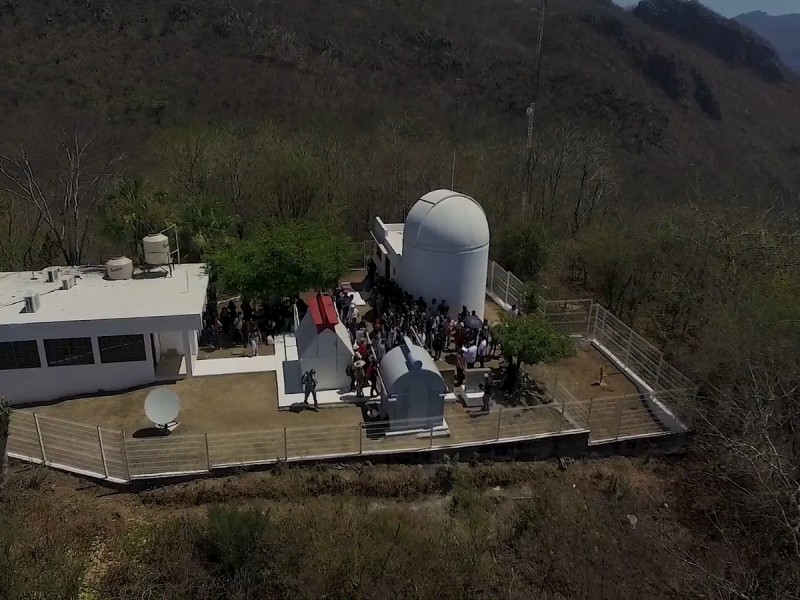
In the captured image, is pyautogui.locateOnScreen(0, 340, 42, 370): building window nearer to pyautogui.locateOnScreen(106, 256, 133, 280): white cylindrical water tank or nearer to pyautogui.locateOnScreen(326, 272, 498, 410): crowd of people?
pyautogui.locateOnScreen(106, 256, 133, 280): white cylindrical water tank

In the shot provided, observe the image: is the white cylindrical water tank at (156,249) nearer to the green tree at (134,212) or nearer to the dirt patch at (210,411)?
the green tree at (134,212)

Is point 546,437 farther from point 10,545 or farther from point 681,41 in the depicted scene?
point 681,41

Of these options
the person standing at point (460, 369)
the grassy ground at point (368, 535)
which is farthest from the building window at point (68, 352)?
the person standing at point (460, 369)

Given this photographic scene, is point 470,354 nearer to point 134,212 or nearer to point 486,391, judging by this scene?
point 486,391

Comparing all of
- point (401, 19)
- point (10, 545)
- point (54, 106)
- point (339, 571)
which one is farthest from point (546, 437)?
point (401, 19)

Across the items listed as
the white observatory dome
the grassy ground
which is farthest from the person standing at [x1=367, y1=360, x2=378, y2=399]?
the white observatory dome

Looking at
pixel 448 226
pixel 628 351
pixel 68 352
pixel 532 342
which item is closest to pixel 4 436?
pixel 68 352
